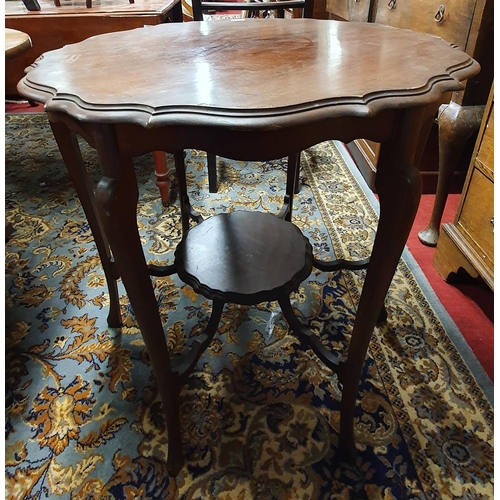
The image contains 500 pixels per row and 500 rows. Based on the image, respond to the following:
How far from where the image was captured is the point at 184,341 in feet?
3.81

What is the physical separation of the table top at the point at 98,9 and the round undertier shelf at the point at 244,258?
1.13m

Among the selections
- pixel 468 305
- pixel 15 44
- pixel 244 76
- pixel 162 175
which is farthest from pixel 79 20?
pixel 468 305

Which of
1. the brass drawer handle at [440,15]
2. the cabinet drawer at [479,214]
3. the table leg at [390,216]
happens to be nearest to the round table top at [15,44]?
the table leg at [390,216]

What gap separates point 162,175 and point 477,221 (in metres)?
1.17

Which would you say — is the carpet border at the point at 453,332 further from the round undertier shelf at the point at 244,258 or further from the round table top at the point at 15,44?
the round table top at the point at 15,44

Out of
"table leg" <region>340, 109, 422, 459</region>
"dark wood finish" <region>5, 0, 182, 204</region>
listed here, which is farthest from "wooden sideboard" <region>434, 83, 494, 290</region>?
"dark wood finish" <region>5, 0, 182, 204</region>

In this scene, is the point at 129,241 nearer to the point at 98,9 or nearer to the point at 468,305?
the point at 468,305

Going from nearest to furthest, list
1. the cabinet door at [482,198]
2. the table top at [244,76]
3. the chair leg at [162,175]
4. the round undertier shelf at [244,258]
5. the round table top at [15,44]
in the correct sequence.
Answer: the table top at [244,76]
the round undertier shelf at [244,258]
the cabinet door at [482,198]
the round table top at [15,44]
the chair leg at [162,175]

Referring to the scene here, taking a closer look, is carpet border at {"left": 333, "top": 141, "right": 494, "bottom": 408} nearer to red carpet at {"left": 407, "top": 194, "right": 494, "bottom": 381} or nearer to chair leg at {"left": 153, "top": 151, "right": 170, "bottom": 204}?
red carpet at {"left": 407, "top": 194, "right": 494, "bottom": 381}

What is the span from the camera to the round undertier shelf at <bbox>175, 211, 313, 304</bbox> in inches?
38.1

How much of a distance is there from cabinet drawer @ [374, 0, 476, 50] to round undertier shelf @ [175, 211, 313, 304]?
76 cm

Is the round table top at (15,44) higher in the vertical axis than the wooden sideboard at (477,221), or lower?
higher

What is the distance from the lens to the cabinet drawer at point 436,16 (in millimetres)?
1175

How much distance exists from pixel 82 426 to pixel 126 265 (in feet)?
1.71
